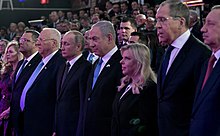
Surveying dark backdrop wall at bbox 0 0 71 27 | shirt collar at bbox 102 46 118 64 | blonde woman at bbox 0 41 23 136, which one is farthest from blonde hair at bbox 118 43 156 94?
dark backdrop wall at bbox 0 0 71 27

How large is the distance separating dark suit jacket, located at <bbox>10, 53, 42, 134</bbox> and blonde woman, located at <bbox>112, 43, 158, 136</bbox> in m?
1.64

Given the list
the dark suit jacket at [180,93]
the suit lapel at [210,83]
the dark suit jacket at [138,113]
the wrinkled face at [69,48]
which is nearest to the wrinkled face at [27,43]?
the wrinkled face at [69,48]

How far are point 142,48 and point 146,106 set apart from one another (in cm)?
48

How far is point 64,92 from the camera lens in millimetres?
3910

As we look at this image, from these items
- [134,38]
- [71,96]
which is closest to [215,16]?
[71,96]

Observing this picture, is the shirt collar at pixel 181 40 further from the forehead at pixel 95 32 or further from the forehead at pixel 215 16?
the forehead at pixel 95 32

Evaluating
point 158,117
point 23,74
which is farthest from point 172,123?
point 23,74

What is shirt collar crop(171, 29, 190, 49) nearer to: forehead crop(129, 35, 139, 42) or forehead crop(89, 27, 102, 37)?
forehead crop(89, 27, 102, 37)

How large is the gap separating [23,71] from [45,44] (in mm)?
489

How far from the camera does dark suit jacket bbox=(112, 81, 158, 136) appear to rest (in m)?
3.03

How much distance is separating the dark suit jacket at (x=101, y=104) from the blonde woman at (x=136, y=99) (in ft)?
0.76

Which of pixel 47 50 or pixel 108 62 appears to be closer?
pixel 108 62

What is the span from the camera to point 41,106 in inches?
168

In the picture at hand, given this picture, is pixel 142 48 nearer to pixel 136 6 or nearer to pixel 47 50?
pixel 47 50
